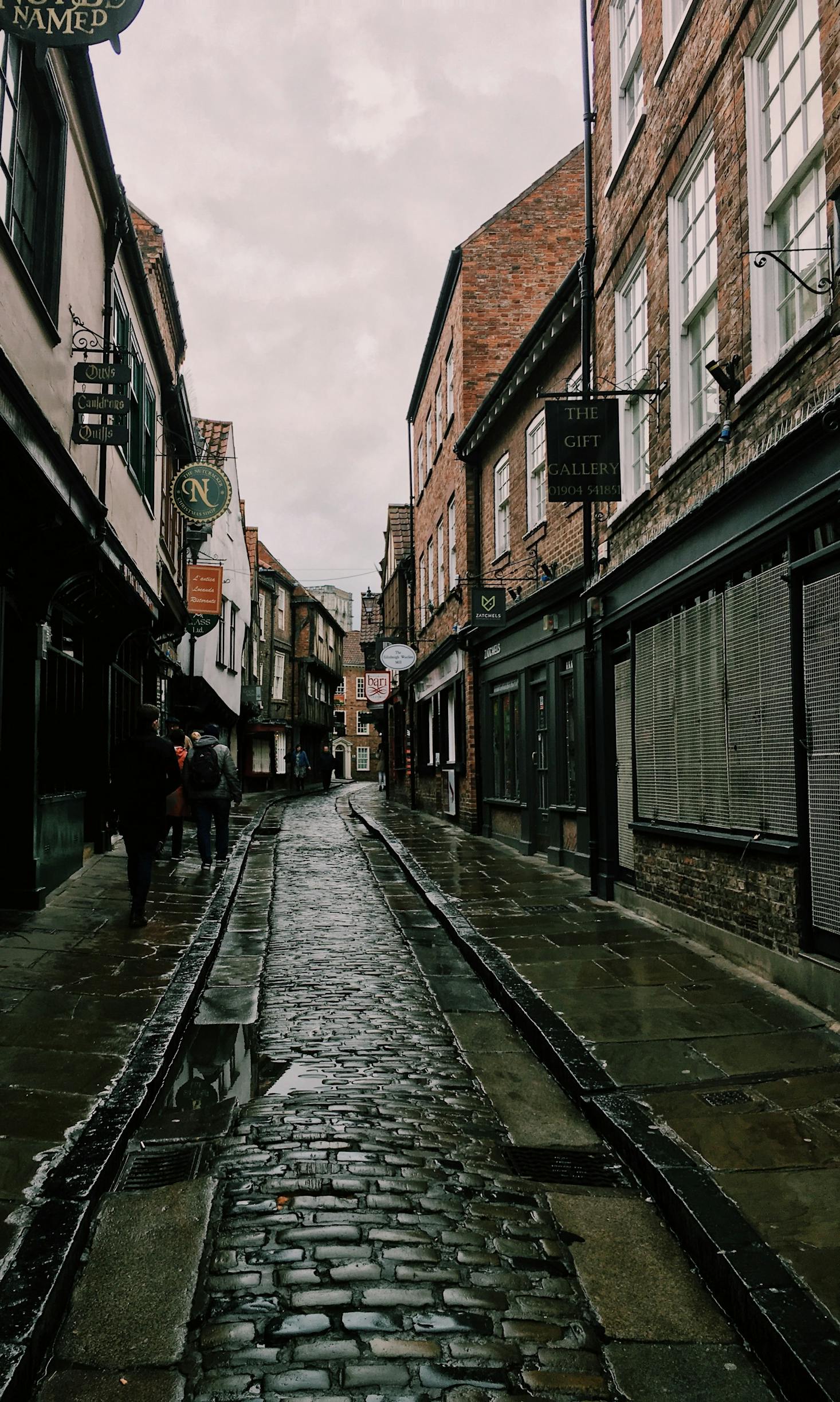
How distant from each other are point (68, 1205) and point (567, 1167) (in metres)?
1.95

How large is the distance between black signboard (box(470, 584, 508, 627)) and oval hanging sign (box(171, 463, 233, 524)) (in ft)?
14.9

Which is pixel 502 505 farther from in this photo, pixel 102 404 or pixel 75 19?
pixel 75 19

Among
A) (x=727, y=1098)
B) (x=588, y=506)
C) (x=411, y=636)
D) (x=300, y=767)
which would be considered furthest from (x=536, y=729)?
(x=300, y=767)

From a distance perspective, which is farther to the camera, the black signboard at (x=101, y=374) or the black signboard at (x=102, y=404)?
the black signboard at (x=102, y=404)

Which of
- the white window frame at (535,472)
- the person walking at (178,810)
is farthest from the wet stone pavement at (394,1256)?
the white window frame at (535,472)

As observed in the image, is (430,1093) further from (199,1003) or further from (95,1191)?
(199,1003)

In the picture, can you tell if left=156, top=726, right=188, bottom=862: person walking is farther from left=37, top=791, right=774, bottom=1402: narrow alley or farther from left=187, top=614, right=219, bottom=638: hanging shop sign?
left=37, top=791, right=774, bottom=1402: narrow alley

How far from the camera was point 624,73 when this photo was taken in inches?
418

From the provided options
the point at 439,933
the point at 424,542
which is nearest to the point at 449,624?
the point at 424,542

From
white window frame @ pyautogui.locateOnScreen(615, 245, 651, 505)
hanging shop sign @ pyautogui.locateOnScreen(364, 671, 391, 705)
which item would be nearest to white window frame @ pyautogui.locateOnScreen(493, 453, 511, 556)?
white window frame @ pyautogui.locateOnScreen(615, 245, 651, 505)

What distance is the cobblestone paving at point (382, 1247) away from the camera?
268 cm

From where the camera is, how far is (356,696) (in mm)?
73312

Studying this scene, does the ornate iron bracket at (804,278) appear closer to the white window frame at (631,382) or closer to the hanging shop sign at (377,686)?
the white window frame at (631,382)

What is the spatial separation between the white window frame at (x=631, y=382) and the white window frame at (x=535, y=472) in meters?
3.84
